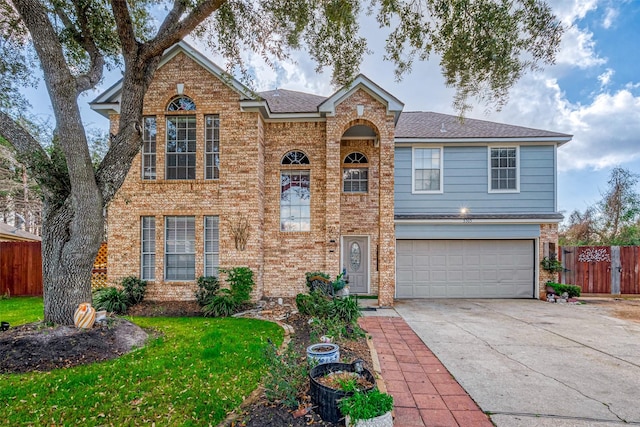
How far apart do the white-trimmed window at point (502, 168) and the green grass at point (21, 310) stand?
13736mm

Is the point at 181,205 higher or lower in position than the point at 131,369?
higher

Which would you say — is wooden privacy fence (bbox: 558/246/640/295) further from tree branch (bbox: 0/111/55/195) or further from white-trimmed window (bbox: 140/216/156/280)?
tree branch (bbox: 0/111/55/195)

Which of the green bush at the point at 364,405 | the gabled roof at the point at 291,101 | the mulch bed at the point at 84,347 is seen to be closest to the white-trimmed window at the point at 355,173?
the gabled roof at the point at 291,101

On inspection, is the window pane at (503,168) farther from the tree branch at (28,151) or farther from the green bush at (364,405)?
the tree branch at (28,151)

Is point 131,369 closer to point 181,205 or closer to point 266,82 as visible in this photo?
point 181,205

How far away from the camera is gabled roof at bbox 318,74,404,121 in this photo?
30.8 feet

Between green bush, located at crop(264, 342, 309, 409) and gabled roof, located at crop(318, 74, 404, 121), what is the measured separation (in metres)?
7.61

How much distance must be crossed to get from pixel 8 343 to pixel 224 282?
479cm

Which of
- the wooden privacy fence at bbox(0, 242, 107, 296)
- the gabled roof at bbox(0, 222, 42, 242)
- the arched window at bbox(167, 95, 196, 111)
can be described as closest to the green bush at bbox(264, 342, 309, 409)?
the arched window at bbox(167, 95, 196, 111)

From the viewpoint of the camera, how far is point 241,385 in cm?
404

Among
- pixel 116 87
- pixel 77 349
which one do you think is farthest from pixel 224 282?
pixel 116 87

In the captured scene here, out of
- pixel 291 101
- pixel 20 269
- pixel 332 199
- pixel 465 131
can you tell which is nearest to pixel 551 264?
pixel 465 131

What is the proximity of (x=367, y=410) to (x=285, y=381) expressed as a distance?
1.02 meters

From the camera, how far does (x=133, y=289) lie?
905 centimetres
